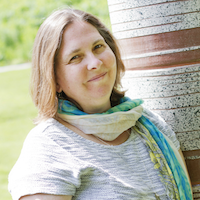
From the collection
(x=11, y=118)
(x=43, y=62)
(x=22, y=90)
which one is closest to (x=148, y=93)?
(x=43, y=62)

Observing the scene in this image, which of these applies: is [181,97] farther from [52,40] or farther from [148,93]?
[52,40]

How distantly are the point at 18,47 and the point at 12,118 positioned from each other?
2.69m

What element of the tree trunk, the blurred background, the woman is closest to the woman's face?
the woman

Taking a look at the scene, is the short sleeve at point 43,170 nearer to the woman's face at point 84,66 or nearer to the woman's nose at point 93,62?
the woman's face at point 84,66

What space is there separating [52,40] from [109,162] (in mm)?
717

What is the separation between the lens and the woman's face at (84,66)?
1656 millimetres

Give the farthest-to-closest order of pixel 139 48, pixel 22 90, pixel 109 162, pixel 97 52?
1. pixel 22 90
2. pixel 139 48
3. pixel 97 52
4. pixel 109 162

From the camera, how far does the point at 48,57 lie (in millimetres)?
1679

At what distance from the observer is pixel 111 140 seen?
5.74 ft

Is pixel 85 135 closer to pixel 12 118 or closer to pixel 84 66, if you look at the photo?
pixel 84 66

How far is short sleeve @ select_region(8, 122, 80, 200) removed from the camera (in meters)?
1.39

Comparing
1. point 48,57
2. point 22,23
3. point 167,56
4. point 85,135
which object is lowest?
point 85,135

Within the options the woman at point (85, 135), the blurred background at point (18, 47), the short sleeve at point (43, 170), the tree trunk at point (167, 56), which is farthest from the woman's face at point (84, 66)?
the blurred background at point (18, 47)

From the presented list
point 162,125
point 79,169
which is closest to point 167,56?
point 162,125
